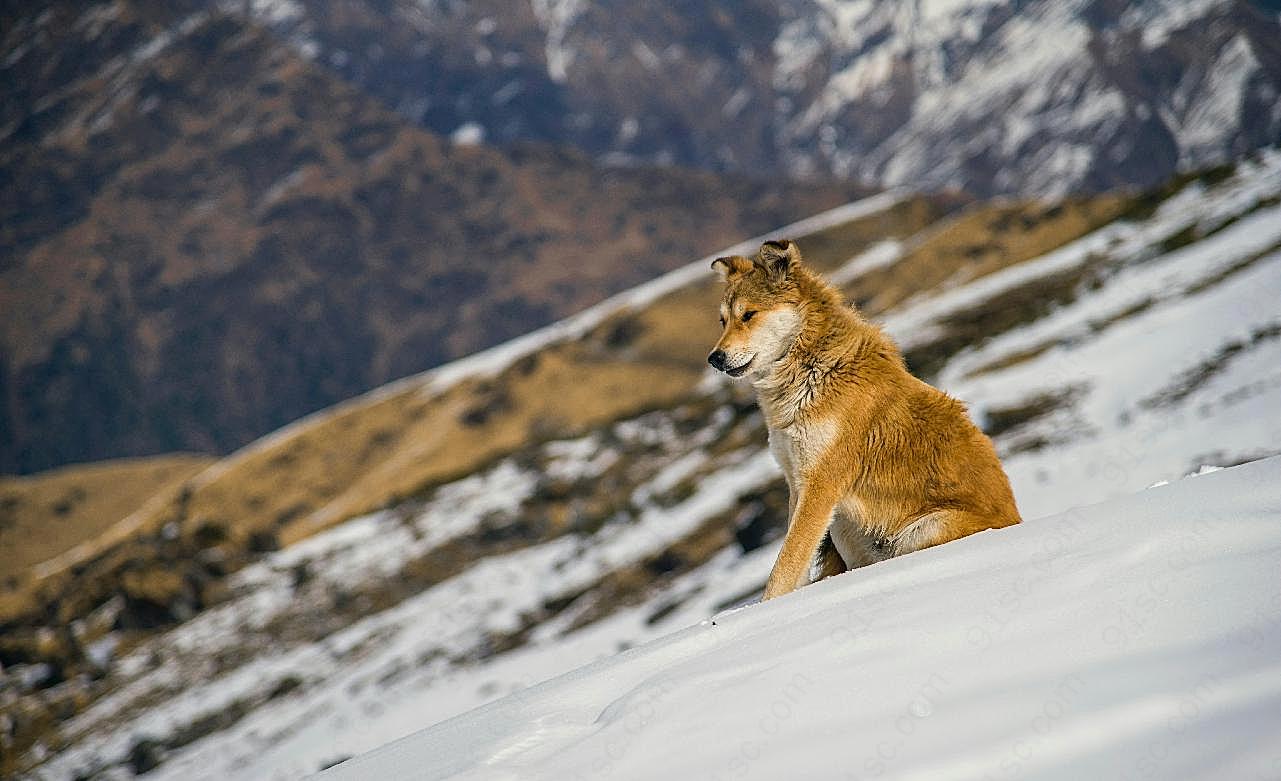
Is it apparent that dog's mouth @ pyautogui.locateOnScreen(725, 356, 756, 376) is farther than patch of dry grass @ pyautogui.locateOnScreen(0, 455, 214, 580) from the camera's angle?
No

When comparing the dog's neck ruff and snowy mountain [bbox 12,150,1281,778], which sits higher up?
the dog's neck ruff

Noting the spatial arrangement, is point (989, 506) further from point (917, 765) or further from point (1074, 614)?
point (917, 765)

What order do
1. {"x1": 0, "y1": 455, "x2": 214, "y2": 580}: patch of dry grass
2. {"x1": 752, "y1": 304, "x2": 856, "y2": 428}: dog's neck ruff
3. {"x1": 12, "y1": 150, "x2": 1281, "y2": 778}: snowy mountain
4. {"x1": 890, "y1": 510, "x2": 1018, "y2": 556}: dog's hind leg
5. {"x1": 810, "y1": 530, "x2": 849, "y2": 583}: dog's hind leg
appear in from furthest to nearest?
{"x1": 0, "y1": 455, "x2": 214, "y2": 580}: patch of dry grass
{"x1": 810, "y1": 530, "x2": 849, "y2": 583}: dog's hind leg
{"x1": 752, "y1": 304, "x2": 856, "y2": 428}: dog's neck ruff
{"x1": 890, "y1": 510, "x2": 1018, "y2": 556}: dog's hind leg
{"x1": 12, "y1": 150, "x2": 1281, "y2": 778}: snowy mountain

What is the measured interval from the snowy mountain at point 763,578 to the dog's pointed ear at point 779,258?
233 cm

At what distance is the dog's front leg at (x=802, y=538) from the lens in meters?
6.61

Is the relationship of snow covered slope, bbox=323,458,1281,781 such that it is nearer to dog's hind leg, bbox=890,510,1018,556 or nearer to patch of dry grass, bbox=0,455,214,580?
dog's hind leg, bbox=890,510,1018,556

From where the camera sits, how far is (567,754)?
15.2 feet

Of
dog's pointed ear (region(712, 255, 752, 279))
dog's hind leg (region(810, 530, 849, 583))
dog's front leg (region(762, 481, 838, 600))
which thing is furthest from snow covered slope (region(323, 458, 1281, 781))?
dog's pointed ear (region(712, 255, 752, 279))

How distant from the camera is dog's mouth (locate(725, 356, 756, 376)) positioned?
7125 mm

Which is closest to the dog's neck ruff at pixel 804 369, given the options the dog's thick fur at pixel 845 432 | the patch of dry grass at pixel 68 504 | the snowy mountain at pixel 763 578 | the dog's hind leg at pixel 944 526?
the dog's thick fur at pixel 845 432

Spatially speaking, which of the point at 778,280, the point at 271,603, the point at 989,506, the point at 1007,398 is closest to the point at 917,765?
the point at 989,506

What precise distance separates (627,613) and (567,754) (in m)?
23.2

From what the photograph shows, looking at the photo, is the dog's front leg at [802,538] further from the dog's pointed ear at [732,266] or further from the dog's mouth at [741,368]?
the dog's pointed ear at [732,266]

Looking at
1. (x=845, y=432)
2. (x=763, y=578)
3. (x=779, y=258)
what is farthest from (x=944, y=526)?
(x=763, y=578)
